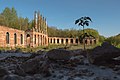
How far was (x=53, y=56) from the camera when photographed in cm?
1537

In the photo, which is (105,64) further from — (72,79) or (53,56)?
(72,79)

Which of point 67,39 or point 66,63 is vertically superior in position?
point 67,39

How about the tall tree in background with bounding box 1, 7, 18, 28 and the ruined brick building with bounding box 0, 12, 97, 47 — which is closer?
the ruined brick building with bounding box 0, 12, 97, 47

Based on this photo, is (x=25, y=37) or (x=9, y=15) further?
(x=9, y=15)

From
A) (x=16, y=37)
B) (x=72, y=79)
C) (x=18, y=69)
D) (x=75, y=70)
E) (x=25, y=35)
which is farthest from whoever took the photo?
(x=25, y=35)

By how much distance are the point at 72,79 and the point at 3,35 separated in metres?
31.2

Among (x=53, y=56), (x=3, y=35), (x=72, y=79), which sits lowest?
(x=72, y=79)

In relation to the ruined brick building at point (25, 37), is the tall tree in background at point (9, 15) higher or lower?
higher

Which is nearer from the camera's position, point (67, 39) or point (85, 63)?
point (85, 63)

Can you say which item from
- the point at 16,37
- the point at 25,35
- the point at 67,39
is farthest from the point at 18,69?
the point at 67,39

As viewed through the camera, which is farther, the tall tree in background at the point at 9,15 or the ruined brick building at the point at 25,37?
the tall tree in background at the point at 9,15

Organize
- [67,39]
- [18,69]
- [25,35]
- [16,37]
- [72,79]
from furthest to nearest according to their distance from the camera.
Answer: [67,39], [25,35], [16,37], [18,69], [72,79]

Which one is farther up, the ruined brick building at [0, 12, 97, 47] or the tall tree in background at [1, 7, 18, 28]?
the tall tree in background at [1, 7, 18, 28]

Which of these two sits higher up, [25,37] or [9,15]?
[9,15]
